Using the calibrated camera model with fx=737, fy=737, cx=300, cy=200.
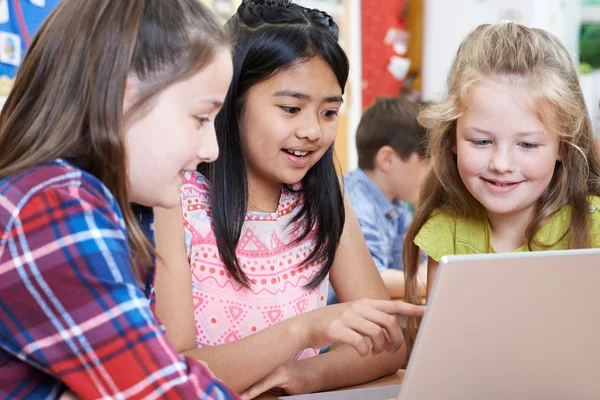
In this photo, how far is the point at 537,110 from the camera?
108 cm

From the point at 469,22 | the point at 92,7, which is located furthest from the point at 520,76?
the point at 469,22

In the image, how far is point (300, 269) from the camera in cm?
123

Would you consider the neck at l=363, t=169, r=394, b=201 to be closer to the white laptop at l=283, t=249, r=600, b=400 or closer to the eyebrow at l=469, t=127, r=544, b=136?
the eyebrow at l=469, t=127, r=544, b=136

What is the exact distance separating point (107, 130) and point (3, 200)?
0.35 feet

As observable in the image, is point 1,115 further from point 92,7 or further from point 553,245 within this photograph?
point 553,245

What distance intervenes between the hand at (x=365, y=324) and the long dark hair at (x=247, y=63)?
29 cm

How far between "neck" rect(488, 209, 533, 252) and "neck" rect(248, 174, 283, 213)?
0.37m

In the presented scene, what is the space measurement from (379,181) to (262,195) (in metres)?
1.29

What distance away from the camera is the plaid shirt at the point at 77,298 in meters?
0.60

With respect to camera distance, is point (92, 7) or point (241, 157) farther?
point (241, 157)

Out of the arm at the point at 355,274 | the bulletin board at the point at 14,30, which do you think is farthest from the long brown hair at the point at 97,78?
the bulletin board at the point at 14,30

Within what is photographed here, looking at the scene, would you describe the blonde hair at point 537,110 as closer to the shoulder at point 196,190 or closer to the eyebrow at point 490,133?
the eyebrow at point 490,133

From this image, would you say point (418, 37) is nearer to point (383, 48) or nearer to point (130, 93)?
point (383, 48)

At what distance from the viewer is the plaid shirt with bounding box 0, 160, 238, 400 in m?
0.60
